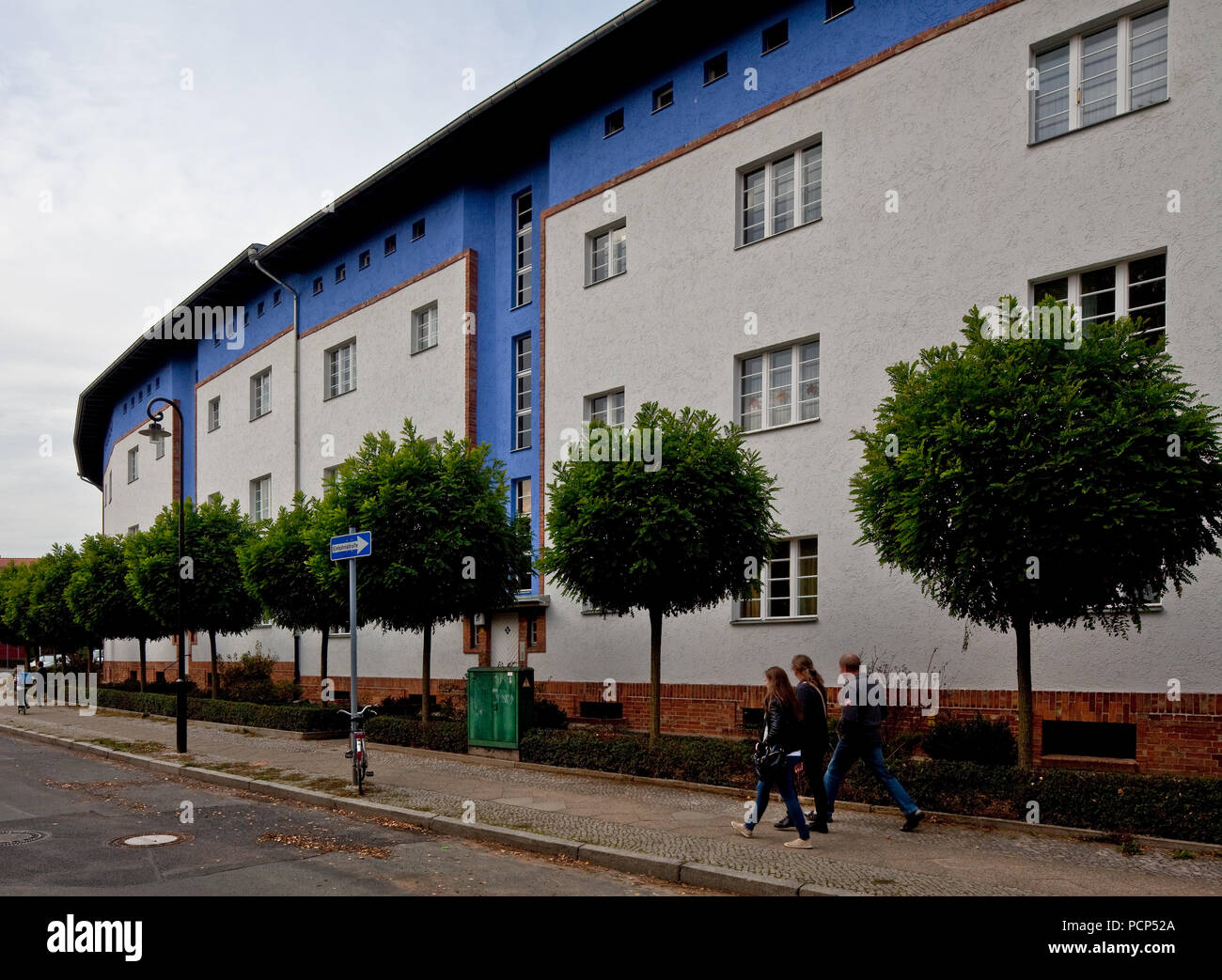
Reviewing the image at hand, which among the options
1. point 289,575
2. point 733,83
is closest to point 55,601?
Answer: point 289,575

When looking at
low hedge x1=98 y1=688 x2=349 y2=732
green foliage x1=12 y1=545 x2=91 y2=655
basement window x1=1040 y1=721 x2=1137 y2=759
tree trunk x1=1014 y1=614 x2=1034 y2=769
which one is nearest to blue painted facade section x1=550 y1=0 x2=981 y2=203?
tree trunk x1=1014 y1=614 x2=1034 y2=769

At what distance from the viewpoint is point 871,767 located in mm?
10523

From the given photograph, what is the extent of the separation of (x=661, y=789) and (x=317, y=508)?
9.12 meters

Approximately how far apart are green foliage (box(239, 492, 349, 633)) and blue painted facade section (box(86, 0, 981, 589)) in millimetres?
4614

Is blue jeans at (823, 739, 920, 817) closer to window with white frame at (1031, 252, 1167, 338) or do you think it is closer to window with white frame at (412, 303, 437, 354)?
window with white frame at (1031, 252, 1167, 338)

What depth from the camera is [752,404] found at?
1869 centimetres

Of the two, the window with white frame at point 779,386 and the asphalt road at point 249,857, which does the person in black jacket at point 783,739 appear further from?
the window with white frame at point 779,386

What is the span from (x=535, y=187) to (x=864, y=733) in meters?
17.6

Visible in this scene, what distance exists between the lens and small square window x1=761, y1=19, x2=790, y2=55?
1820 cm

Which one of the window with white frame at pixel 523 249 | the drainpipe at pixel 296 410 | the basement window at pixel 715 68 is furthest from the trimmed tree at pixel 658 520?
the drainpipe at pixel 296 410

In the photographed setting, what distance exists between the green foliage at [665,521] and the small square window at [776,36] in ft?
24.8

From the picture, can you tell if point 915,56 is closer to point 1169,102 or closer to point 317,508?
point 1169,102

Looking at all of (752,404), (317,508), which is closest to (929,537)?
(752,404)
